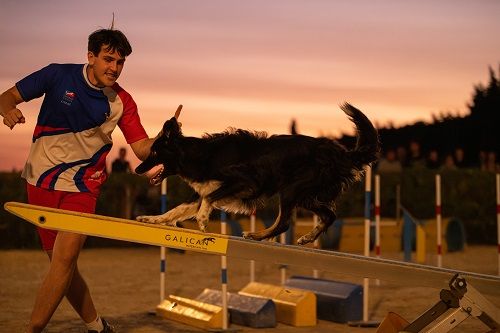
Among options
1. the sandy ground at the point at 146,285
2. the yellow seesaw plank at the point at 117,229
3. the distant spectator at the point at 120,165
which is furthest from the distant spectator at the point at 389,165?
the yellow seesaw plank at the point at 117,229

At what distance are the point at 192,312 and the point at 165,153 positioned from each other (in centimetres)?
264

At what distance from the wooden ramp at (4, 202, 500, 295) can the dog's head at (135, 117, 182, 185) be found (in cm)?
70

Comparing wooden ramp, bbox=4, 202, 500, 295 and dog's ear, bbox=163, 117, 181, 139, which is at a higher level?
dog's ear, bbox=163, 117, 181, 139

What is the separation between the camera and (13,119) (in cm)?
471

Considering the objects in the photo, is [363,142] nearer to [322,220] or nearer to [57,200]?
[322,220]

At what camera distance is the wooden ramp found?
4.62m

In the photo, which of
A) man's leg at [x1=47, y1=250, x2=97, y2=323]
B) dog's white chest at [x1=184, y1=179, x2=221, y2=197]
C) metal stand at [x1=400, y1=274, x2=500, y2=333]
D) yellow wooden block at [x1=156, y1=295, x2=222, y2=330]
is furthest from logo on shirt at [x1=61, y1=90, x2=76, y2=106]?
yellow wooden block at [x1=156, y1=295, x2=222, y2=330]

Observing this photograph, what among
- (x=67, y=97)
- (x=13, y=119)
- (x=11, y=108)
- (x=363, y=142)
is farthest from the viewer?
(x=363, y=142)

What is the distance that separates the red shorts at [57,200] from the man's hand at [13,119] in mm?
569

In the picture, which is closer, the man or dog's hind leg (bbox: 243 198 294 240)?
the man

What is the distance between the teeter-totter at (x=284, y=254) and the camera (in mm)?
4637

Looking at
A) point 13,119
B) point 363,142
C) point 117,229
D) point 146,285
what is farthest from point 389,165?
point 13,119

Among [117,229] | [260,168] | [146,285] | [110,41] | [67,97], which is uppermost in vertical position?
[110,41]

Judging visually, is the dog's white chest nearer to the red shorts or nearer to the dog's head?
the dog's head
